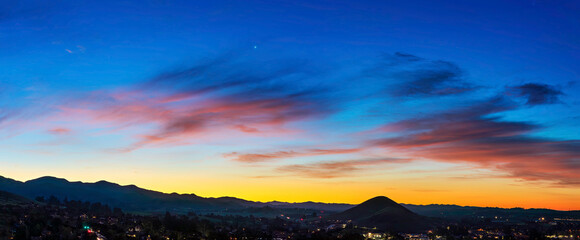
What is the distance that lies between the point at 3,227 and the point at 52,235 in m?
16.8

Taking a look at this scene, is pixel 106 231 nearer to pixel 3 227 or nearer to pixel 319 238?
pixel 3 227

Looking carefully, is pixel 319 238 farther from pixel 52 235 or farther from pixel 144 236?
pixel 52 235

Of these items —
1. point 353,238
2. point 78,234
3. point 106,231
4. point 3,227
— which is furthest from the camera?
point 106,231

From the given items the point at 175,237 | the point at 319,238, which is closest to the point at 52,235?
the point at 175,237

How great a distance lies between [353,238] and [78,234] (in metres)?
107

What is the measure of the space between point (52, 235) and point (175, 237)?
1997 inches

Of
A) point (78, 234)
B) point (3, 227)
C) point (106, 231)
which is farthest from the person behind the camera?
point (106, 231)

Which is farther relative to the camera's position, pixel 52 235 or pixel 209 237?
pixel 209 237

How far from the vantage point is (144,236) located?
7756 inches

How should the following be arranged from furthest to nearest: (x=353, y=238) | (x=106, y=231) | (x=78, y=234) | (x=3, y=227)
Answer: (x=106, y=231) → (x=353, y=238) → (x=78, y=234) → (x=3, y=227)

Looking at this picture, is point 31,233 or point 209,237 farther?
point 209,237

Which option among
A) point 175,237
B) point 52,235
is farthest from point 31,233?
point 175,237

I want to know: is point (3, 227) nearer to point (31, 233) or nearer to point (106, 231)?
point (31, 233)

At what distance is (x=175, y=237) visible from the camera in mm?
198375
